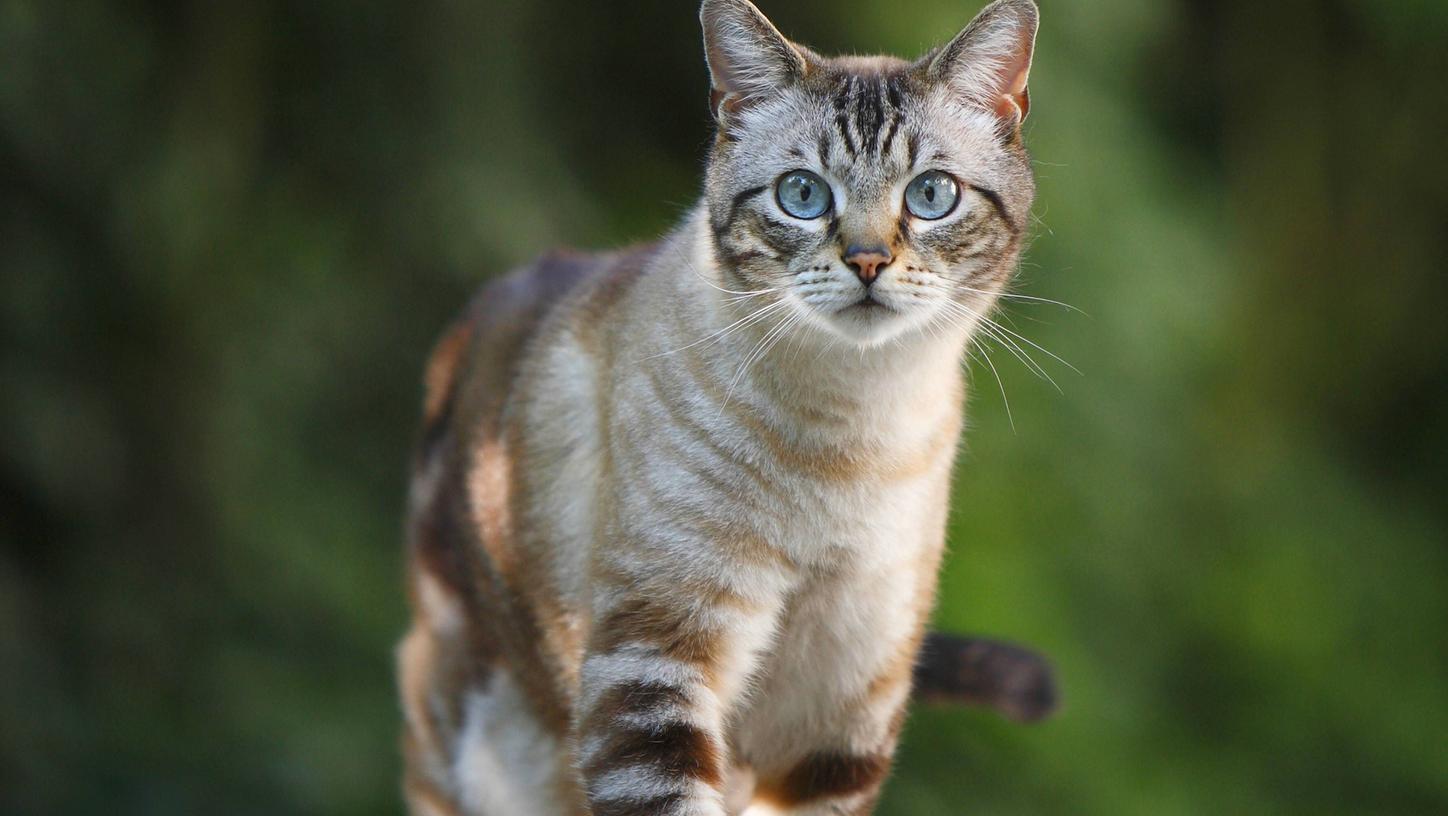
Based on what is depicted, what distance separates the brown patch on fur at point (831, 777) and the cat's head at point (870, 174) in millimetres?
807

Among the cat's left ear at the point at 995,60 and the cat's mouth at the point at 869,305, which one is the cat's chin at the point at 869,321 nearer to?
the cat's mouth at the point at 869,305

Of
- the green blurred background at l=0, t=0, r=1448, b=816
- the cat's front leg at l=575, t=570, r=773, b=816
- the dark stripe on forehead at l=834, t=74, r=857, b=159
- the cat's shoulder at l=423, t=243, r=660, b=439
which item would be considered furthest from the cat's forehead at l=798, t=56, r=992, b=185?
the green blurred background at l=0, t=0, r=1448, b=816

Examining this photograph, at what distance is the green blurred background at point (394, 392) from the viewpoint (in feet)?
16.2

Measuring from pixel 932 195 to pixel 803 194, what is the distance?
0.22m

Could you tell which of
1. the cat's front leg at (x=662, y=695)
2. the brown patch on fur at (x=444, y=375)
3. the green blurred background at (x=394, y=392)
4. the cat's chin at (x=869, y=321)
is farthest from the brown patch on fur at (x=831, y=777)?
the green blurred background at (x=394, y=392)

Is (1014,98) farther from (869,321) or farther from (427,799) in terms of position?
(427,799)

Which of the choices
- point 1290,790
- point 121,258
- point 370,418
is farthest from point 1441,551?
point 121,258

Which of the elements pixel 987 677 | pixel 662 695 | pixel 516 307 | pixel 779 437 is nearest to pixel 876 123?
pixel 779 437

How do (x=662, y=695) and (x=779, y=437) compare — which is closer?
(x=662, y=695)

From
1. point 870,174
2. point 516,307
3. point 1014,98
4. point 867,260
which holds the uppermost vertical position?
point 1014,98

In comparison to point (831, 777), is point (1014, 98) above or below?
above

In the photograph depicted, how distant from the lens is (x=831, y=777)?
2830mm

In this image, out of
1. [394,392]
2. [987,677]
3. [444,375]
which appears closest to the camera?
[987,677]

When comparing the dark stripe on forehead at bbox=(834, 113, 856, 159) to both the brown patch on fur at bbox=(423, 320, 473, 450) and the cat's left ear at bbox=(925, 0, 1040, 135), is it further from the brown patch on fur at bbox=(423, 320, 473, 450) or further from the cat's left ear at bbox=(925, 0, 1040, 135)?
the brown patch on fur at bbox=(423, 320, 473, 450)
